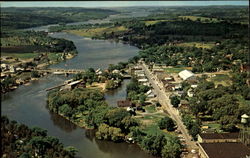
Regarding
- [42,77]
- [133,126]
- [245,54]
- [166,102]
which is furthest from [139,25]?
[133,126]

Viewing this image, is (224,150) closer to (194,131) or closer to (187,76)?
(194,131)

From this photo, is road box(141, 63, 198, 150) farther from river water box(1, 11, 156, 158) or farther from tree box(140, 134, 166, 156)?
river water box(1, 11, 156, 158)

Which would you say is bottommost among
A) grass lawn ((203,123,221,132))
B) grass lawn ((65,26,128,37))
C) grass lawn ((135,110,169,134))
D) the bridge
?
grass lawn ((135,110,169,134))

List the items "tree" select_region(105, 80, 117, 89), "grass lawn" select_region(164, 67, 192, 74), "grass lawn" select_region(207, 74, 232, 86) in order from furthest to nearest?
1. "grass lawn" select_region(164, 67, 192, 74)
2. "grass lawn" select_region(207, 74, 232, 86)
3. "tree" select_region(105, 80, 117, 89)

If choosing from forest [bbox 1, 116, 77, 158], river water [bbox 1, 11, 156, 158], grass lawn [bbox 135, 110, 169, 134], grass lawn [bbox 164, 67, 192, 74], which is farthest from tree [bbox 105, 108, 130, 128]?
grass lawn [bbox 164, 67, 192, 74]

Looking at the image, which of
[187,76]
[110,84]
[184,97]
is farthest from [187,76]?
[110,84]

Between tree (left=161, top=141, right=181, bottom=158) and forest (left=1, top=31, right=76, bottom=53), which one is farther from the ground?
forest (left=1, top=31, right=76, bottom=53)
